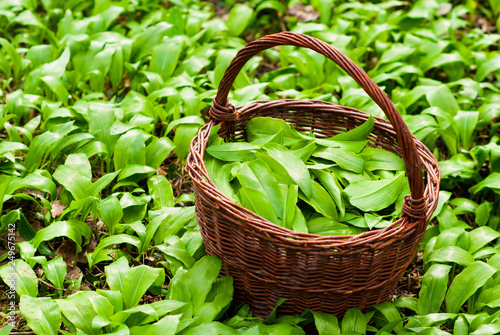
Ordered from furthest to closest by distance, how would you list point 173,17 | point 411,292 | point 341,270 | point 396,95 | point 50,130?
point 173,17 → point 396,95 → point 50,130 → point 411,292 → point 341,270

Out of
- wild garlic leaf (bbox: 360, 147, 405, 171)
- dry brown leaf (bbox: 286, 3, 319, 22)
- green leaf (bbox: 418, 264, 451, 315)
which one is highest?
dry brown leaf (bbox: 286, 3, 319, 22)

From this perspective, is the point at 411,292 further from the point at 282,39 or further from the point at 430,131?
the point at 282,39

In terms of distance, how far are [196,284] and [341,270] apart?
53cm

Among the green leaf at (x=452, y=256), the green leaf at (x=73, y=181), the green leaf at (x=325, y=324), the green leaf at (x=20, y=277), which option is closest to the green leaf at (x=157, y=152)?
the green leaf at (x=73, y=181)

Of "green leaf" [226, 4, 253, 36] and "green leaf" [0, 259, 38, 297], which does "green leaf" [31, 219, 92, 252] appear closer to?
"green leaf" [0, 259, 38, 297]

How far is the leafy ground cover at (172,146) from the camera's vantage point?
167cm

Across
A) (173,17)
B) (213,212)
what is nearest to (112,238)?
(213,212)

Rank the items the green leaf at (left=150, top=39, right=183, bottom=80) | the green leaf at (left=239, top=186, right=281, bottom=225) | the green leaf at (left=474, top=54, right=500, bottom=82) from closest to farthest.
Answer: the green leaf at (left=239, top=186, right=281, bottom=225), the green leaf at (left=150, top=39, right=183, bottom=80), the green leaf at (left=474, top=54, right=500, bottom=82)

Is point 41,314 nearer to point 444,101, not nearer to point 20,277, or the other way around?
point 20,277

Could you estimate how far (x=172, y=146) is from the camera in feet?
7.37

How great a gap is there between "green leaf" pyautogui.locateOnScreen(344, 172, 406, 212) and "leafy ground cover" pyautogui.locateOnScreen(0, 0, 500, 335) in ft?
1.22

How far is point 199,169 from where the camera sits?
1649 mm

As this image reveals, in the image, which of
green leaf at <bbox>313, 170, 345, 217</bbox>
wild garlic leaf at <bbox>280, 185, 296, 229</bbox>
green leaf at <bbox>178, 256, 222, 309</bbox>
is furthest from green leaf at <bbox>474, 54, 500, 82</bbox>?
green leaf at <bbox>178, 256, 222, 309</bbox>

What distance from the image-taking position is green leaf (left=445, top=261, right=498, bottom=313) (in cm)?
175
